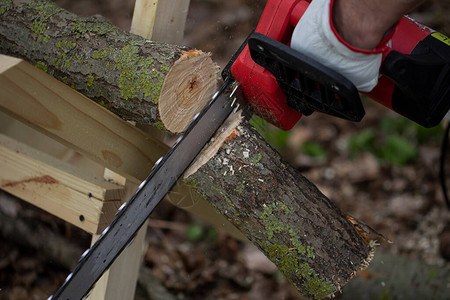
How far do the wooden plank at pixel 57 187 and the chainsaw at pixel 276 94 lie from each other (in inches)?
8.7

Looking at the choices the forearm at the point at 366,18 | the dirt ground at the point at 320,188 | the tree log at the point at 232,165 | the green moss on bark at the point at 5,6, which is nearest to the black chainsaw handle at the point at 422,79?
the forearm at the point at 366,18

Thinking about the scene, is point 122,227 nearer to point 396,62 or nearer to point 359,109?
point 359,109

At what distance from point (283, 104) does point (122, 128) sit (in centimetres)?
67

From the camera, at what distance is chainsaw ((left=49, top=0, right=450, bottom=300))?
4.88ft

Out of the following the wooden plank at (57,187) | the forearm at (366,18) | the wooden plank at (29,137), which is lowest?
the wooden plank at (29,137)

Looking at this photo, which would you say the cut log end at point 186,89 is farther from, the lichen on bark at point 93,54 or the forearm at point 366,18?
the forearm at point 366,18

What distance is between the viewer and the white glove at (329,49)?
138 cm

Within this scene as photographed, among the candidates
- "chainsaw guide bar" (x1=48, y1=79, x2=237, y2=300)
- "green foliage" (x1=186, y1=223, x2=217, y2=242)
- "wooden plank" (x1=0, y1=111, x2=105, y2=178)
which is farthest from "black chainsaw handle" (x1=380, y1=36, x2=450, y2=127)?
"green foliage" (x1=186, y1=223, x2=217, y2=242)

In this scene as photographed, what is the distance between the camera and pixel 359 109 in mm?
1451

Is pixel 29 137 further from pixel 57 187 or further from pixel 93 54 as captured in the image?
pixel 93 54

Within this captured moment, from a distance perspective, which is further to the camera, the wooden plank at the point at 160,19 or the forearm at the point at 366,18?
the wooden plank at the point at 160,19

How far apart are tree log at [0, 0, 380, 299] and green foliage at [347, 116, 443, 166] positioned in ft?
6.77

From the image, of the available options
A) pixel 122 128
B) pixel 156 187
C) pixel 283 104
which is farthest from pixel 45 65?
pixel 283 104

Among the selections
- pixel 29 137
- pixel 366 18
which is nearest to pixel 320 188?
pixel 29 137
